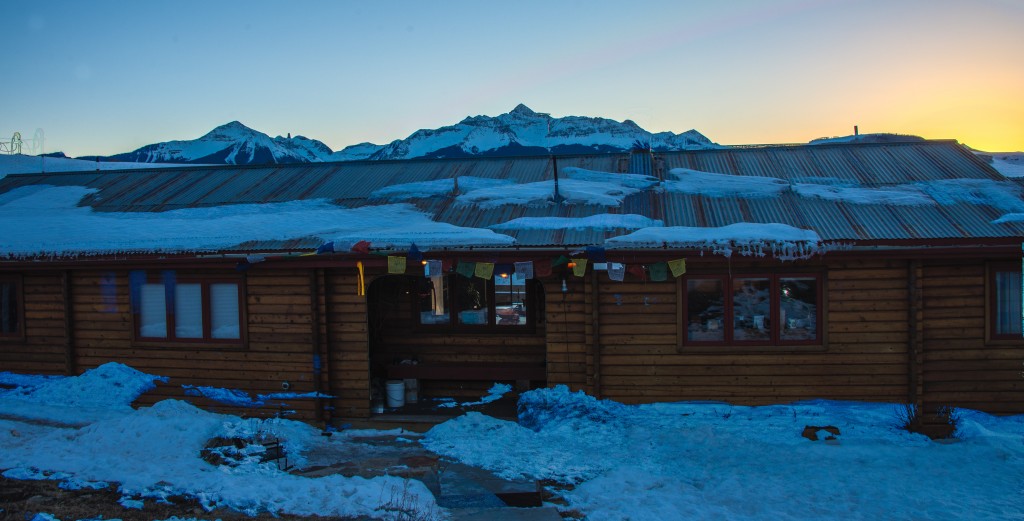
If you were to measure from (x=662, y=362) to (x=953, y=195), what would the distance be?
222 inches

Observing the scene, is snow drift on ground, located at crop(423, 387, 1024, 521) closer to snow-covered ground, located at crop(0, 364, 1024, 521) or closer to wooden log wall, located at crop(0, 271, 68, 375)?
snow-covered ground, located at crop(0, 364, 1024, 521)

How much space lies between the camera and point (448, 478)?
7844mm

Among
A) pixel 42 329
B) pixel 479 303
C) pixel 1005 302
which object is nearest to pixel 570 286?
pixel 479 303

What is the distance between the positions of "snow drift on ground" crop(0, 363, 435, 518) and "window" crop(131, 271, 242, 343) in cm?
123

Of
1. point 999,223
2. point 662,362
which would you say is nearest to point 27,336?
point 662,362

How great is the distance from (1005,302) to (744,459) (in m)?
4.77

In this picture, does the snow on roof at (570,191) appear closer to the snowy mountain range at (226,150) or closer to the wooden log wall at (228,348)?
the wooden log wall at (228,348)

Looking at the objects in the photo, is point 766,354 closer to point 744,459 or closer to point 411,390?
point 744,459

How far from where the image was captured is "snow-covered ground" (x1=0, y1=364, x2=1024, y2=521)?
718 cm

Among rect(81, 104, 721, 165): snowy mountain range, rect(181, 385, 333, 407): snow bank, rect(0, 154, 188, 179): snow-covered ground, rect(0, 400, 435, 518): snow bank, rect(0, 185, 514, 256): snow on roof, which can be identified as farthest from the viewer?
rect(81, 104, 721, 165): snowy mountain range

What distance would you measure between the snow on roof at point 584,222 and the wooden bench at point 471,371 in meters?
2.42

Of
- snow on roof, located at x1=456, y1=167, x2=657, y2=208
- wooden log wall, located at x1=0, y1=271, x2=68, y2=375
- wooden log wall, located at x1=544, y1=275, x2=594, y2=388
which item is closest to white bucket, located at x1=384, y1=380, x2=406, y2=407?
wooden log wall, located at x1=544, y1=275, x2=594, y2=388

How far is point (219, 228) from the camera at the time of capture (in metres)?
11.7

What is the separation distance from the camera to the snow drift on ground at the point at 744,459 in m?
7.24
